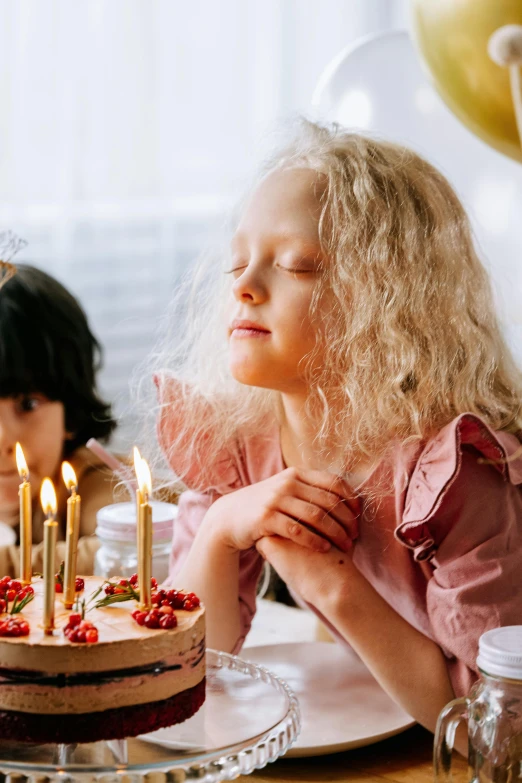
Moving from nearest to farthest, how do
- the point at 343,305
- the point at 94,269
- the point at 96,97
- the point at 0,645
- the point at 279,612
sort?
the point at 0,645
the point at 343,305
the point at 279,612
the point at 96,97
the point at 94,269

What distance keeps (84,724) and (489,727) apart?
0.32 m

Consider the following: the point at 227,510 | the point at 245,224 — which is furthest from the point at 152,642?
the point at 245,224

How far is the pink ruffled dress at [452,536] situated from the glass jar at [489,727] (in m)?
0.12

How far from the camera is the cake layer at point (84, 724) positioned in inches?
28.0

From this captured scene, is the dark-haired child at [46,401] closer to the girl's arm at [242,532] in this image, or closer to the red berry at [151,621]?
the girl's arm at [242,532]

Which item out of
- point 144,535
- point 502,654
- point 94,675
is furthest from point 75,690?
point 502,654

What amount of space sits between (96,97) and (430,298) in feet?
6.17

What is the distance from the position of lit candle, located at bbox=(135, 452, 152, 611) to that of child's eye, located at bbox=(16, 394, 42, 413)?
0.85m

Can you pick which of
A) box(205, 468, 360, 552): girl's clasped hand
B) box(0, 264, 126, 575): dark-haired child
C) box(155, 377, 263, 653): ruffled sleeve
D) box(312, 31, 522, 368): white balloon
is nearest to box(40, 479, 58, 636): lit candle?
box(205, 468, 360, 552): girl's clasped hand

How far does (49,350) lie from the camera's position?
1663mm

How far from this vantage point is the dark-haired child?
5.21ft

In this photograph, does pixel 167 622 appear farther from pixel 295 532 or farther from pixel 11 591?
pixel 295 532

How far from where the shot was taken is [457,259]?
104 centimetres

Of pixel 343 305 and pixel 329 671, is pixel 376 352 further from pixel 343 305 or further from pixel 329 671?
pixel 329 671
